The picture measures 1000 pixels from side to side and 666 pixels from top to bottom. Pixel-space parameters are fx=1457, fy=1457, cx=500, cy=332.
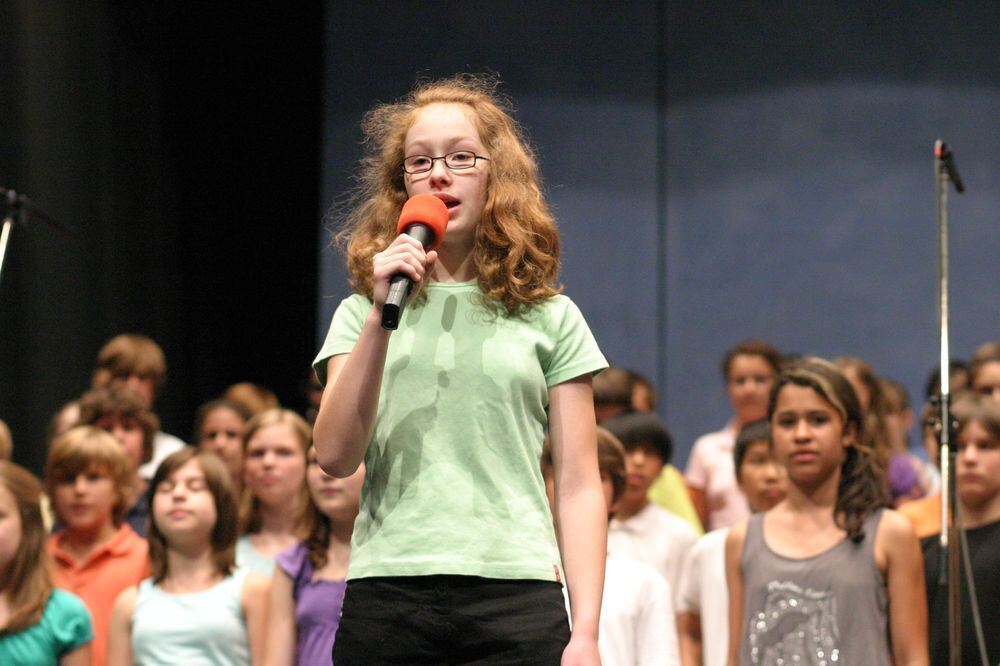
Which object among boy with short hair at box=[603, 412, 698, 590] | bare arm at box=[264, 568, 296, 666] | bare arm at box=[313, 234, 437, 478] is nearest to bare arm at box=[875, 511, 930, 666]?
boy with short hair at box=[603, 412, 698, 590]

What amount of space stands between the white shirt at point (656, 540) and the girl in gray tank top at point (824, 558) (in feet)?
2.03

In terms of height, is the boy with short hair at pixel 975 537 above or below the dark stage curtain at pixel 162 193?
below

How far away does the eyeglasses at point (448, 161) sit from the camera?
1.88m

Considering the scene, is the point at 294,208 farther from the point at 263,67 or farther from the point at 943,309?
the point at 943,309

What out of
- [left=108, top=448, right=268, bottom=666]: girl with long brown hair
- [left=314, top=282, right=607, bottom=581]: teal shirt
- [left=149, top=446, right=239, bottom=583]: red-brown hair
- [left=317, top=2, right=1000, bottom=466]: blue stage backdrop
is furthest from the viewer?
[left=317, top=2, right=1000, bottom=466]: blue stage backdrop

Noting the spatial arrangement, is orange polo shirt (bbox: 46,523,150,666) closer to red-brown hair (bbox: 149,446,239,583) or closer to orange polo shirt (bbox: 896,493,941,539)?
red-brown hair (bbox: 149,446,239,583)

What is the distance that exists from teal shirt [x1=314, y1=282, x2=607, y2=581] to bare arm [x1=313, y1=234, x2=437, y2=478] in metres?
0.06

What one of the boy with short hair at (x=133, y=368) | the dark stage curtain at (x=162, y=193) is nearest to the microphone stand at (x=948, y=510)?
the boy with short hair at (x=133, y=368)

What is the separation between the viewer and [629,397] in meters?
4.62

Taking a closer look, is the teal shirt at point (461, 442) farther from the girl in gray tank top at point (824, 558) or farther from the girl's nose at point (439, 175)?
the girl in gray tank top at point (824, 558)

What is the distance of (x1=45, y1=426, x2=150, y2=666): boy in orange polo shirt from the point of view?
3756 mm

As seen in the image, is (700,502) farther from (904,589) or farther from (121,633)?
(121,633)

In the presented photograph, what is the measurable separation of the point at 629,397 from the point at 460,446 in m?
2.91

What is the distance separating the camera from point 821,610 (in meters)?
2.97
